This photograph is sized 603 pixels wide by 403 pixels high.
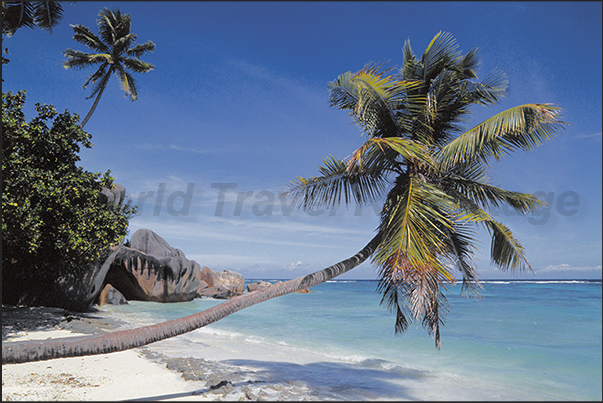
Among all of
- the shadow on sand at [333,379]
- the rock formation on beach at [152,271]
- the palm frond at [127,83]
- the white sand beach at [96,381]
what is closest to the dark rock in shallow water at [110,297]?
the rock formation on beach at [152,271]

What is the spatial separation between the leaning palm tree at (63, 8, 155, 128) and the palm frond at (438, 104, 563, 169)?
20008 mm

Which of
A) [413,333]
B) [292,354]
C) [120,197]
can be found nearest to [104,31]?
[120,197]

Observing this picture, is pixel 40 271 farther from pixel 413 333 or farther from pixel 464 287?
pixel 413 333

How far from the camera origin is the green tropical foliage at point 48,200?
9.69 metres

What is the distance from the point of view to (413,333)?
1532cm

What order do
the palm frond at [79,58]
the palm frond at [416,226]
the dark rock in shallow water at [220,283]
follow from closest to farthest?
the palm frond at [416,226], the palm frond at [79,58], the dark rock in shallow water at [220,283]

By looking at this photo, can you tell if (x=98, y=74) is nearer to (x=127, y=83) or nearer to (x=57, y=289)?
(x=127, y=83)

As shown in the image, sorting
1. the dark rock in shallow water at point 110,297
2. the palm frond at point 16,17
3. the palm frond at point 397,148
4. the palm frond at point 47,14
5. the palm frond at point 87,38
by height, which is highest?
the palm frond at point 87,38

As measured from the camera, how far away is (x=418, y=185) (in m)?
6.56

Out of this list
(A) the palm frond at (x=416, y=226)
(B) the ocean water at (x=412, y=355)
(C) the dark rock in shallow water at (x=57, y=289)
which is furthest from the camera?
(C) the dark rock in shallow water at (x=57, y=289)

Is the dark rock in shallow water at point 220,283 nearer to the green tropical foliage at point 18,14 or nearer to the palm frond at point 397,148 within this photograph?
the green tropical foliage at point 18,14

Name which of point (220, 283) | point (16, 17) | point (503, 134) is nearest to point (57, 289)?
point (16, 17)

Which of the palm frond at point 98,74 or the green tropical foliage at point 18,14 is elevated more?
the palm frond at point 98,74

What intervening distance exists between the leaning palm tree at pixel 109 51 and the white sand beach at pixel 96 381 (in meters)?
16.6
